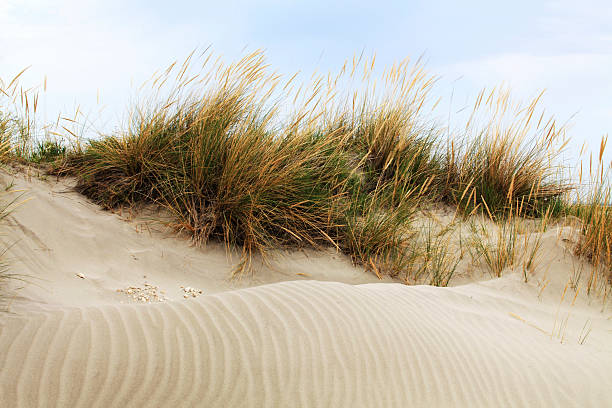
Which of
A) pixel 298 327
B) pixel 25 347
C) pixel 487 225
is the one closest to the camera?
pixel 25 347

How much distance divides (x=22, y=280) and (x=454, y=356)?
7.54ft

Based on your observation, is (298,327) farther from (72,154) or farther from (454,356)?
(72,154)

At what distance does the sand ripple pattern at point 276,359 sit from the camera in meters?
1.94

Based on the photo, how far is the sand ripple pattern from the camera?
194 cm

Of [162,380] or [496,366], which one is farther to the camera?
[496,366]

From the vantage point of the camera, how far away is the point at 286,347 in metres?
2.15

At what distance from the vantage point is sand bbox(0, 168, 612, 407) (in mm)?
1960

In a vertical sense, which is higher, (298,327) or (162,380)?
(298,327)

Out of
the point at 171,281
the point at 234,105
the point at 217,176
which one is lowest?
the point at 171,281

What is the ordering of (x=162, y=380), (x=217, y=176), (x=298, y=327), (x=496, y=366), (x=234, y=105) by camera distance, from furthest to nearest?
1. (x=234, y=105)
2. (x=217, y=176)
3. (x=496, y=366)
4. (x=298, y=327)
5. (x=162, y=380)

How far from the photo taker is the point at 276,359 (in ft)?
6.83

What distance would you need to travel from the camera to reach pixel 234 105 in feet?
15.6

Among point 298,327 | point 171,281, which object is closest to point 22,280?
point 171,281

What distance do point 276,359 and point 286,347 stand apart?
0.27 feet
